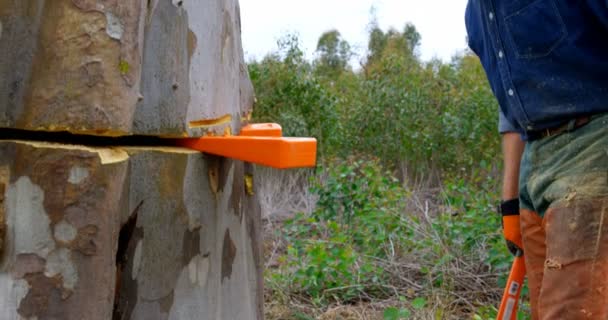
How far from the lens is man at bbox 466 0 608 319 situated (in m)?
1.81

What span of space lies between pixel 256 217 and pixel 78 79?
29.5 inches

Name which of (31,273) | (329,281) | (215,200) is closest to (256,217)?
(215,200)

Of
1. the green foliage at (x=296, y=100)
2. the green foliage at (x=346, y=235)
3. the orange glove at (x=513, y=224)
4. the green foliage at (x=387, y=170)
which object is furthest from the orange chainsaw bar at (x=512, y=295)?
the green foliage at (x=296, y=100)

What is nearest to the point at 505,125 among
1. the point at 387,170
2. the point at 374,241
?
the point at 374,241

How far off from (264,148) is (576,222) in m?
0.89

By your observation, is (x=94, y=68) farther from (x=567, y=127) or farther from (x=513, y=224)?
(x=513, y=224)

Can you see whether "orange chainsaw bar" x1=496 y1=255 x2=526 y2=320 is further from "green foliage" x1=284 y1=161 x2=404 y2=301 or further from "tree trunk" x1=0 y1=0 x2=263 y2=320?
"green foliage" x1=284 y1=161 x2=404 y2=301

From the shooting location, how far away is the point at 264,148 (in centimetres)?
149

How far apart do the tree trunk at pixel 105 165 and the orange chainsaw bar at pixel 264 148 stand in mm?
40

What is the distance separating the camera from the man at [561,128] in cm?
181

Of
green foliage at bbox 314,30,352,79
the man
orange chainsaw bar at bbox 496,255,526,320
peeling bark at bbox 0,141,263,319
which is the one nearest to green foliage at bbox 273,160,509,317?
orange chainsaw bar at bbox 496,255,526,320

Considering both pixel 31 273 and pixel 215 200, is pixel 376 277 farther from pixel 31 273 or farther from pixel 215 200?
pixel 31 273

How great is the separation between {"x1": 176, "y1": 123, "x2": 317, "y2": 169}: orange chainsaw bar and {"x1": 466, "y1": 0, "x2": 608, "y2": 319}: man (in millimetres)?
770

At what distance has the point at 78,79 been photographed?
1406 mm
